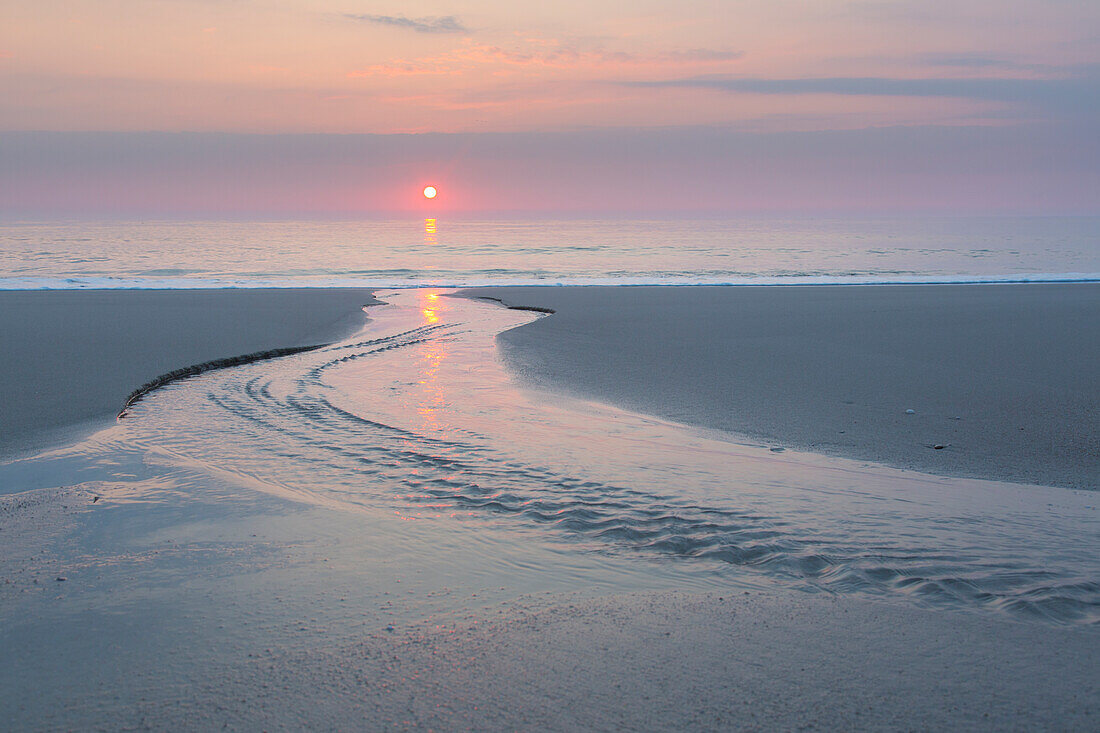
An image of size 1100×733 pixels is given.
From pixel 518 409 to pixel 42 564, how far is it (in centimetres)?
383

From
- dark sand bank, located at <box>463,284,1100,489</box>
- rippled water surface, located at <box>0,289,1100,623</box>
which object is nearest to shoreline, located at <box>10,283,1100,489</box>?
dark sand bank, located at <box>463,284,1100,489</box>

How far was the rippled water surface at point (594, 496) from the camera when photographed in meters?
3.28

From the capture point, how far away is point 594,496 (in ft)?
14.0

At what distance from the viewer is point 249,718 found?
2.23m

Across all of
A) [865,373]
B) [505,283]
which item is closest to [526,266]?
[505,283]

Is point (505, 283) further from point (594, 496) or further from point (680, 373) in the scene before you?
point (594, 496)

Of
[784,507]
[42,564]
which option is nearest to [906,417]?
[784,507]

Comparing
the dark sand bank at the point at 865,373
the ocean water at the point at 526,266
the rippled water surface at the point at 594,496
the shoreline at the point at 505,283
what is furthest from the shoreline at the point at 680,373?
the ocean water at the point at 526,266

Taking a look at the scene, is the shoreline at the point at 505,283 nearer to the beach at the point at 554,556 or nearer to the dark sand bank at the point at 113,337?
the dark sand bank at the point at 113,337

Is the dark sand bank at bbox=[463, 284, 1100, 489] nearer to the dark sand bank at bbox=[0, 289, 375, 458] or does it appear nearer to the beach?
the beach

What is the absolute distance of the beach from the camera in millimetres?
2352

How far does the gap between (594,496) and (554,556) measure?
0.83 m

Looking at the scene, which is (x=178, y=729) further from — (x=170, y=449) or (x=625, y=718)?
(x=170, y=449)

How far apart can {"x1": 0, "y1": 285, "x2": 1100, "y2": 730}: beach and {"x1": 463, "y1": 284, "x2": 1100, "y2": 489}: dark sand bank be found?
2.5 inches
